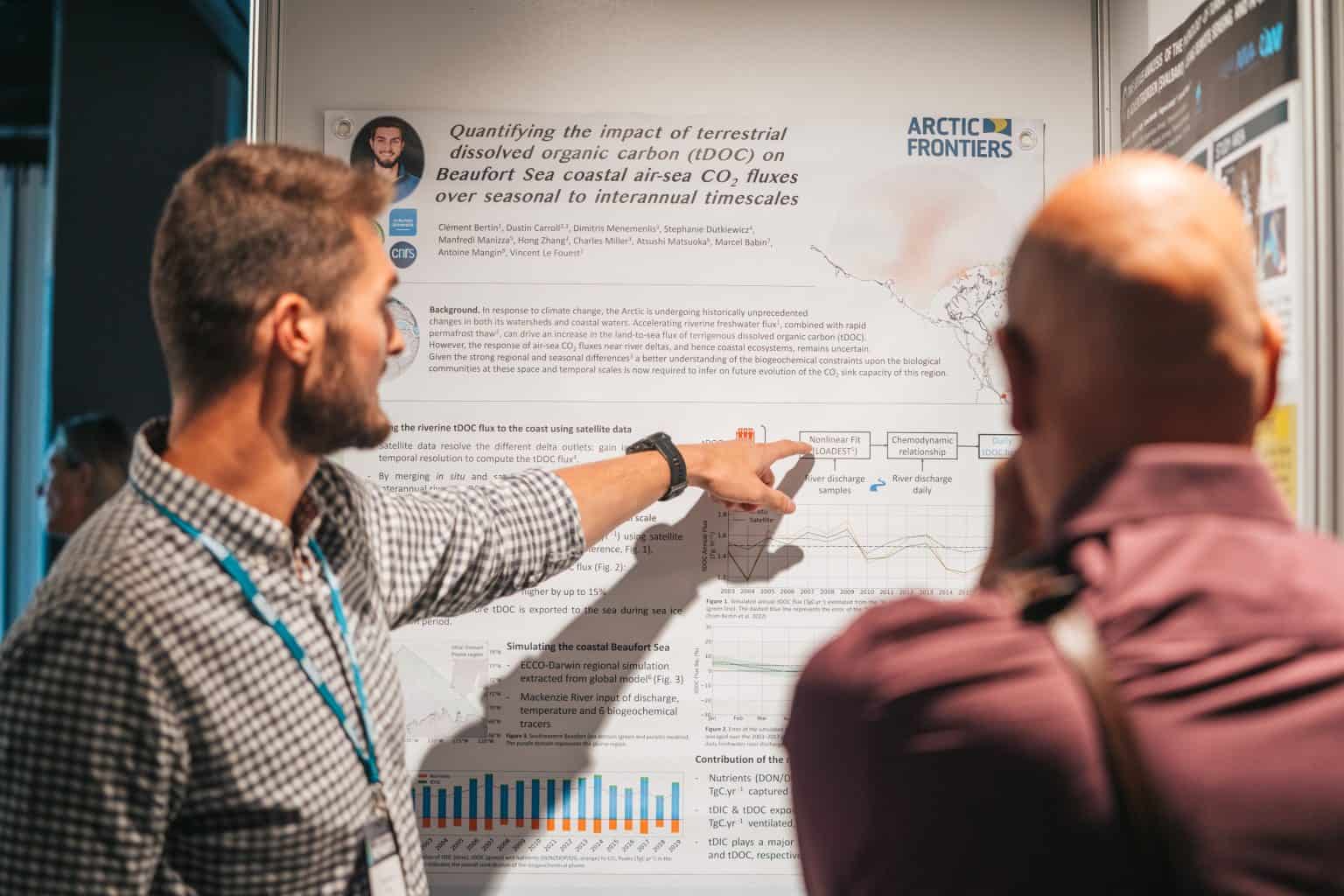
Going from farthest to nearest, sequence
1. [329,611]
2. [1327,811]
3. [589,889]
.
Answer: [589,889] < [329,611] < [1327,811]

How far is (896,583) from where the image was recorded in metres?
1.70

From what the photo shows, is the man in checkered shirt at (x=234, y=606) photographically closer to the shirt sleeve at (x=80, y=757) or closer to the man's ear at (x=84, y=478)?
the shirt sleeve at (x=80, y=757)

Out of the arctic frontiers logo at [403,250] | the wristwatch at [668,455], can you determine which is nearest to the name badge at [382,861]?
the wristwatch at [668,455]

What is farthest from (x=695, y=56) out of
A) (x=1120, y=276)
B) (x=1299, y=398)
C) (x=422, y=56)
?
(x=1120, y=276)

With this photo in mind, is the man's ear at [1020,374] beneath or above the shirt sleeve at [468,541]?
above

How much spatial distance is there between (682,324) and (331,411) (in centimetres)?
72

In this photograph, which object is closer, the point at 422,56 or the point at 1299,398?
the point at 1299,398

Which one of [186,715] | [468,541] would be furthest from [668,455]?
[186,715]

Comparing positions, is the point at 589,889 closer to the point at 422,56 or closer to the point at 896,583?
the point at 896,583

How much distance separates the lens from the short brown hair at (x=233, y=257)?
108 centimetres

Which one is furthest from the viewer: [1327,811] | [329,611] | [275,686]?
[329,611]

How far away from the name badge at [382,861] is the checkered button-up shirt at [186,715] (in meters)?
0.01

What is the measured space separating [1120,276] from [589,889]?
139cm

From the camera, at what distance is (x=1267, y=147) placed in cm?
116
